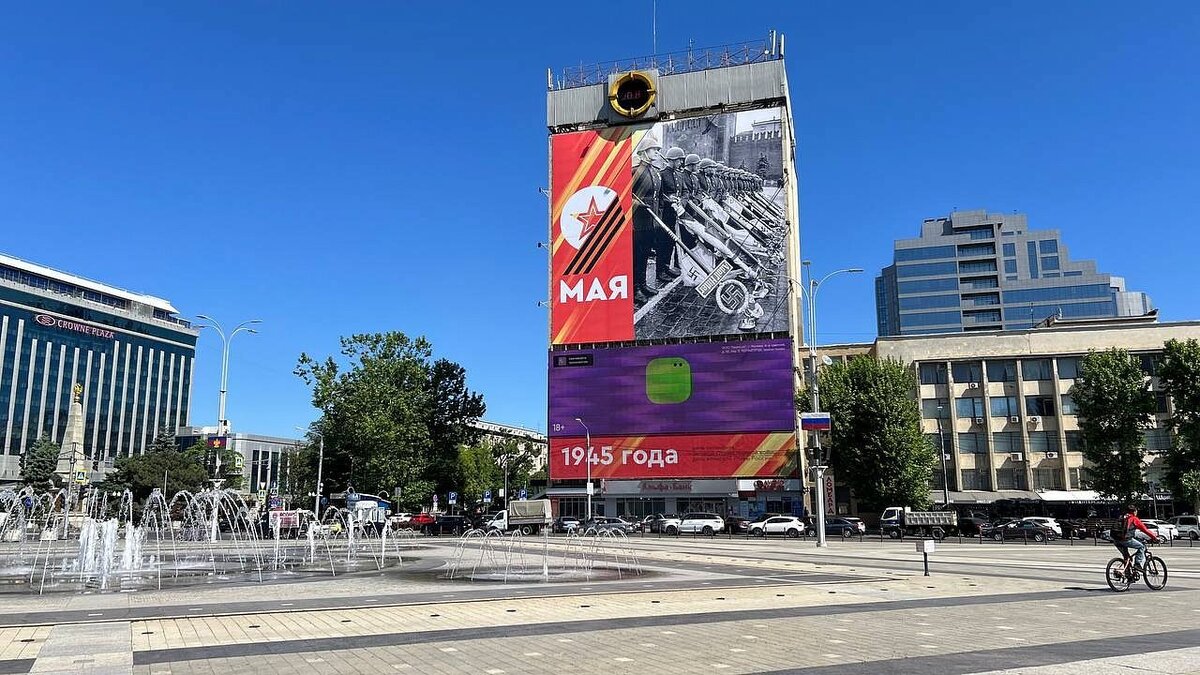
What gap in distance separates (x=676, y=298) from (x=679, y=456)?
14.9 m

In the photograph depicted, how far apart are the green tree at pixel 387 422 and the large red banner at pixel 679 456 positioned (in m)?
11.8

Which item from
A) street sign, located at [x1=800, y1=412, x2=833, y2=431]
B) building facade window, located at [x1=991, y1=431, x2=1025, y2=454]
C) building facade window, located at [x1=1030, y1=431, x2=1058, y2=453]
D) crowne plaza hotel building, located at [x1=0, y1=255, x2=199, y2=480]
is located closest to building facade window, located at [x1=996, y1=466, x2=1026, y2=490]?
building facade window, located at [x1=991, y1=431, x2=1025, y2=454]

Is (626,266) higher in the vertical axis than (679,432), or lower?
higher

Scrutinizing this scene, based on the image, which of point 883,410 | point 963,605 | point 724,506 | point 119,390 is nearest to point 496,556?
point 963,605

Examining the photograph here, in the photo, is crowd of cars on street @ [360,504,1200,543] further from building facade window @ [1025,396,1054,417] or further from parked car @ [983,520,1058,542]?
building facade window @ [1025,396,1054,417]

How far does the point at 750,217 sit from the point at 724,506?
2689 cm

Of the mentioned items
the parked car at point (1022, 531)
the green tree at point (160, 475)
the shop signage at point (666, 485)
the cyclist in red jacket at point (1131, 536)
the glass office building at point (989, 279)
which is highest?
the glass office building at point (989, 279)

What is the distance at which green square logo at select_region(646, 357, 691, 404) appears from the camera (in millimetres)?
77375

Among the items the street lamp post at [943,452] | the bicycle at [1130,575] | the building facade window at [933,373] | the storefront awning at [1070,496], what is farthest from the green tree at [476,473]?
the bicycle at [1130,575]

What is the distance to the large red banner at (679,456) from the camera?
7388 centimetres

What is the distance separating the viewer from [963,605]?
1509cm

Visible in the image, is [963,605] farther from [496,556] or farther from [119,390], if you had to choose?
[119,390]

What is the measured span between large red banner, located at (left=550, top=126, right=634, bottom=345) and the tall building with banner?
0.14 m

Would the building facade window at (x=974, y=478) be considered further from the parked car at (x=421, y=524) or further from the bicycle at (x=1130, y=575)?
the bicycle at (x=1130, y=575)
